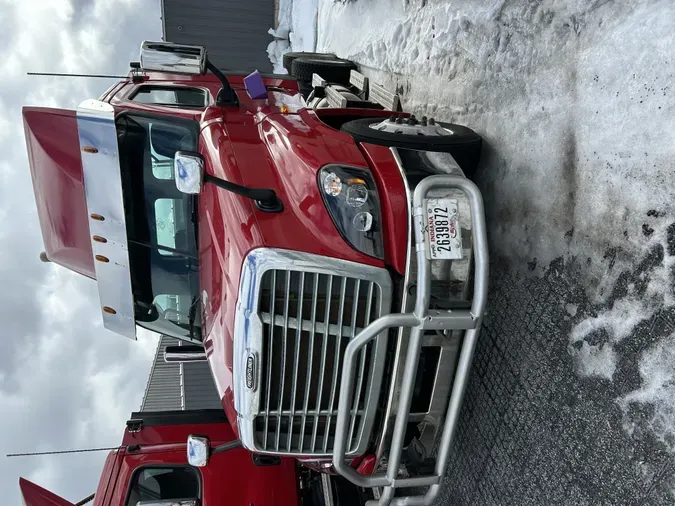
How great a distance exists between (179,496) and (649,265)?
11.8 feet

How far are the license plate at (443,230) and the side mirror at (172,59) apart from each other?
169 cm

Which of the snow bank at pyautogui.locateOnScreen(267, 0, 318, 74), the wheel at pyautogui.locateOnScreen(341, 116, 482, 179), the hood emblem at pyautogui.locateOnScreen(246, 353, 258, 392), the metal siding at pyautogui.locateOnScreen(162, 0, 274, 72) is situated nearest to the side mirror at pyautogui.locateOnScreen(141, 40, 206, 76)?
the wheel at pyautogui.locateOnScreen(341, 116, 482, 179)

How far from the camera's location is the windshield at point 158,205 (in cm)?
283

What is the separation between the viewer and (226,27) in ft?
31.3

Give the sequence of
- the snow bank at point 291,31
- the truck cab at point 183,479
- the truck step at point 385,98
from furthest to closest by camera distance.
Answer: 1. the snow bank at point 291,31
2. the truck cab at point 183,479
3. the truck step at point 385,98

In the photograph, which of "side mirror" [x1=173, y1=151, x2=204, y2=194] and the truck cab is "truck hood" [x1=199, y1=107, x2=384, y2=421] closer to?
"side mirror" [x1=173, y1=151, x2=204, y2=194]

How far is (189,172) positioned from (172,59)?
1.14 m

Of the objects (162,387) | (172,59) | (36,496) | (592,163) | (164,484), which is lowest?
(162,387)

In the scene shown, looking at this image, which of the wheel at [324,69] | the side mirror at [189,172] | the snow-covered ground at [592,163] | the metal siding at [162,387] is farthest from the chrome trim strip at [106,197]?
the metal siding at [162,387]

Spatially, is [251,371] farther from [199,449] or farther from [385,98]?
[385,98]

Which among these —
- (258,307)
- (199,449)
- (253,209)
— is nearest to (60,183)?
(253,209)

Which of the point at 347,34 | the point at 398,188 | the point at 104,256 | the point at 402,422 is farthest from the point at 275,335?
the point at 347,34

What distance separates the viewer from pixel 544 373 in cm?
244

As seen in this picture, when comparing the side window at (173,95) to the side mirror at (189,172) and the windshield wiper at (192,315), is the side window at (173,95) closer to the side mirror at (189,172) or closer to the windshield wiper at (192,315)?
the windshield wiper at (192,315)
